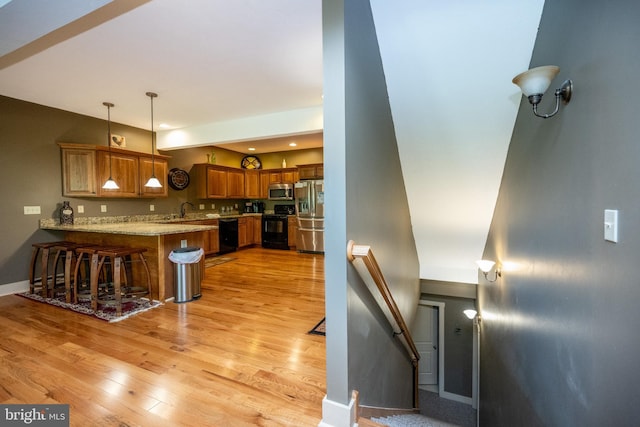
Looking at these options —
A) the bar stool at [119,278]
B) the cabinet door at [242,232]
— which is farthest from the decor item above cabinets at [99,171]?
the cabinet door at [242,232]

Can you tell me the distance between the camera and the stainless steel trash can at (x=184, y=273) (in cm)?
337

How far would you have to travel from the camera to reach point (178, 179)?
5.79 metres

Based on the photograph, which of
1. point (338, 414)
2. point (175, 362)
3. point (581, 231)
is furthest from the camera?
point (175, 362)

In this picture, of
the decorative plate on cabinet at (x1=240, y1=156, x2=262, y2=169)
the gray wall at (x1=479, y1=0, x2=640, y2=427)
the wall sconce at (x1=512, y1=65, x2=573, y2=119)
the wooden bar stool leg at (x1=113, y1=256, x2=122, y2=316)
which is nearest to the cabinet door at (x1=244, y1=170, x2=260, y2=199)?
the decorative plate on cabinet at (x1=240, y1=156, x2=262, y2=169)

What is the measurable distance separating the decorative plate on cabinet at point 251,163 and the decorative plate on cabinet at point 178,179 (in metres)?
2.00

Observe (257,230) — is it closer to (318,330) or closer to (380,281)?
(318,330)

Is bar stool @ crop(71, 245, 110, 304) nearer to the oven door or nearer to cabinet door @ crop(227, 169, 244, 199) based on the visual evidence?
cabinet door @ crop(227, 169, 244, 199)

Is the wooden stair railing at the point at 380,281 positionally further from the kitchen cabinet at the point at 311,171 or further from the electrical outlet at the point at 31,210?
the electrical outlet at the point at 31,210

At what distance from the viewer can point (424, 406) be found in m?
4.84

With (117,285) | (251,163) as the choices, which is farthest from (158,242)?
(251,163)

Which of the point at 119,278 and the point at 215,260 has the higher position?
the point at 119,278

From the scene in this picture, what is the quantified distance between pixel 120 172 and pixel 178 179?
1.29 meters

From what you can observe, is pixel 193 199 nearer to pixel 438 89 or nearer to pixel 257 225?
pixel 257 225

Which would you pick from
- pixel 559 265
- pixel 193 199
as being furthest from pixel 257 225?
pixel 559 265
